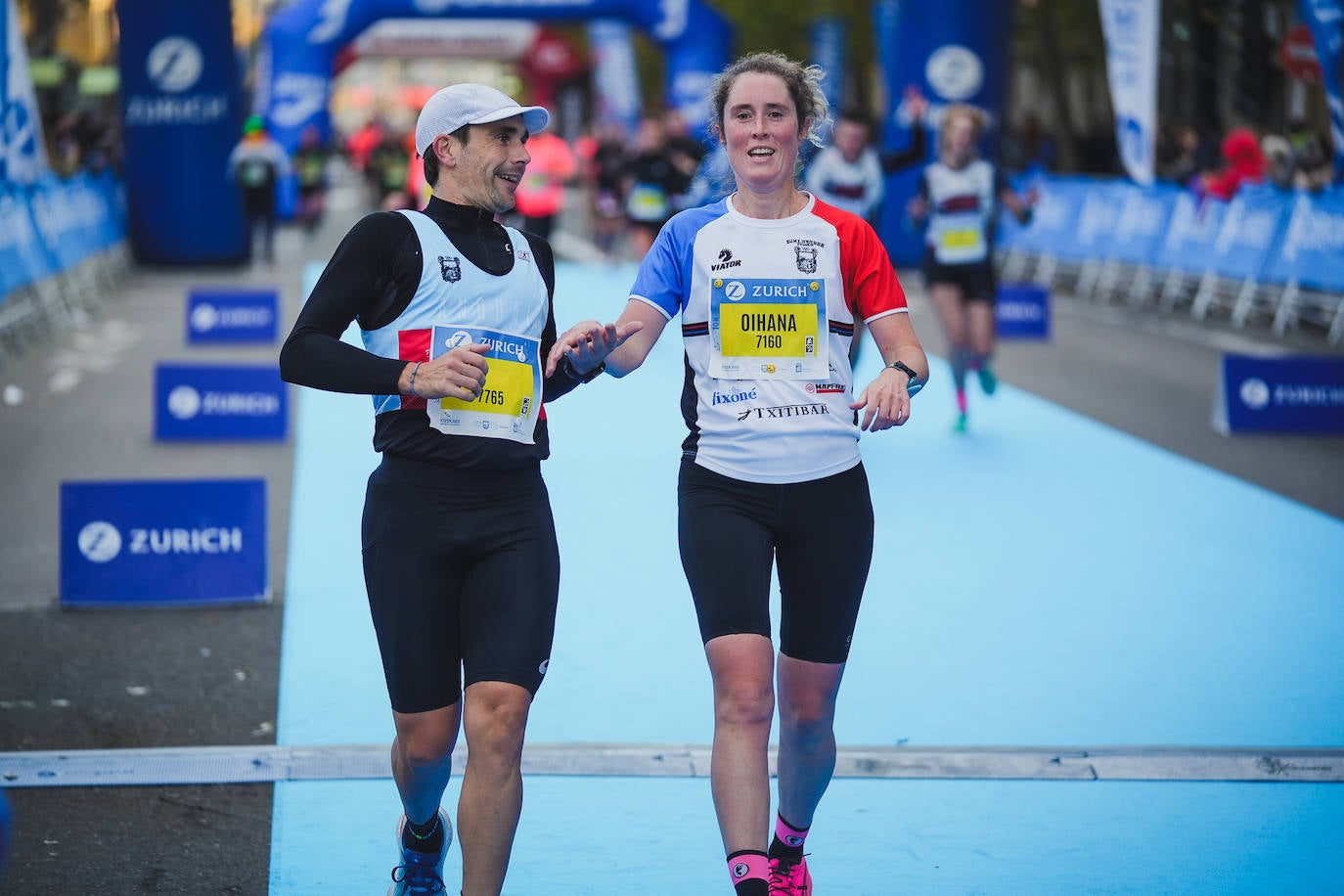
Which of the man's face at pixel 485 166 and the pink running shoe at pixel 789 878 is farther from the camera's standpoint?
the pink running shoe at pixel 789 878

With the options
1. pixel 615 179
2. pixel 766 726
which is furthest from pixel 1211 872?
pixel 615 179

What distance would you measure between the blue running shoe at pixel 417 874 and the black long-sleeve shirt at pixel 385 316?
2.87ft

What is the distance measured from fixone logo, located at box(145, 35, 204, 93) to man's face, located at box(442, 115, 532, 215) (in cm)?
2132

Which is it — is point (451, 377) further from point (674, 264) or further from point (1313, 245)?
point (1313, 245)

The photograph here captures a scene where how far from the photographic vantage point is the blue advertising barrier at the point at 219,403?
37.1ft

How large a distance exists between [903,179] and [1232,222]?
666 centimetres

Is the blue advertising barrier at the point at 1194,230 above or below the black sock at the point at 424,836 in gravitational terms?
above

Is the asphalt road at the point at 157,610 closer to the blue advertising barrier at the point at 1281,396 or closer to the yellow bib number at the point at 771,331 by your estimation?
the blue advertising barrier at the point at 1281,396

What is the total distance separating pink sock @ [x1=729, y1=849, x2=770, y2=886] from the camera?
11.8ft

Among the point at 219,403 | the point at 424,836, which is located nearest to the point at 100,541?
the point at 424,836

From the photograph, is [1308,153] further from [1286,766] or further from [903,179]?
[1286,766]

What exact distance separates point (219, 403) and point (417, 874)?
7.94 m

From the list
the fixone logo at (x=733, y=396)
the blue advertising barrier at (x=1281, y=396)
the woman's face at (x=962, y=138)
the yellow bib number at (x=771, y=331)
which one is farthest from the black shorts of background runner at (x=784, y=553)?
the blue advertising barrier at (x=1281, y=396)

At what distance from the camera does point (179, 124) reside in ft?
78.0
